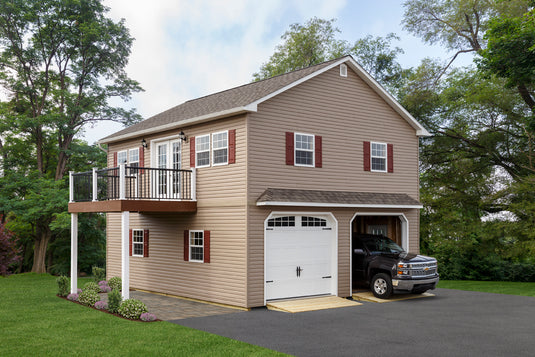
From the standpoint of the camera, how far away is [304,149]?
16672 mm

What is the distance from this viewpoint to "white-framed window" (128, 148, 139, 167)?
2011 cm

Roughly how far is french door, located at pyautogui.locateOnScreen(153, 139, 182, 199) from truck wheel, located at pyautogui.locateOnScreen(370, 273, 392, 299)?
6.97 metres

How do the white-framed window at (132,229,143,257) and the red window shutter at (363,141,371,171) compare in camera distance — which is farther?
the white-framed window at (132,229,143,257)

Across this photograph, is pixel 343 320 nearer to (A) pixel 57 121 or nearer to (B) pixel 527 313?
(B) pixel 527 313

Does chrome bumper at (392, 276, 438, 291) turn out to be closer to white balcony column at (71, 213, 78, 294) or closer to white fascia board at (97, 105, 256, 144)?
white fascia board at (97, 105, 256, 144)

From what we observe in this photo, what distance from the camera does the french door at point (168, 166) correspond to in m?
17.6

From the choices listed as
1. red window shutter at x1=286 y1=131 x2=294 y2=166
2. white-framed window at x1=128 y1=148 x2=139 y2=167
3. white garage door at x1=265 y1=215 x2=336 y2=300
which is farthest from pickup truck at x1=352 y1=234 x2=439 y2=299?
white-framed window at x1=128 y1=148 x2=139 y2=167

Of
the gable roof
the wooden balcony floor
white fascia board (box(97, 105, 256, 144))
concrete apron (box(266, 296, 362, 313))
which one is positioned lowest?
concrete apron (box(266, 296, 362, 313))

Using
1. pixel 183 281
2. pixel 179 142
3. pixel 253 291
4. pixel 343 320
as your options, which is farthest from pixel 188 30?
pixel 343 320

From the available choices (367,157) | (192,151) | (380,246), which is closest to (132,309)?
(192,151)

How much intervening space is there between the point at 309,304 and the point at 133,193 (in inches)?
290

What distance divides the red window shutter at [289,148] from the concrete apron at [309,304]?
13.8 ft

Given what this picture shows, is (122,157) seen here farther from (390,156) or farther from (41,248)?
(41,248)

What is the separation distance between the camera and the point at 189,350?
995cm
